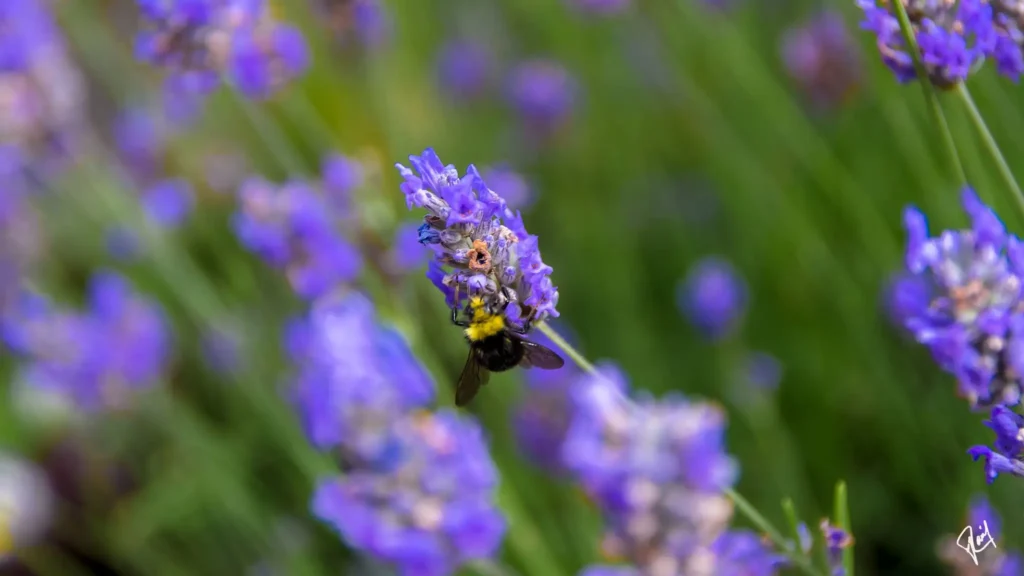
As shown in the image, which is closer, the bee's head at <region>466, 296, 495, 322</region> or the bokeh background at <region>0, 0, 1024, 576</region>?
the bee's head at <region>466, 296, 495, 322</region>

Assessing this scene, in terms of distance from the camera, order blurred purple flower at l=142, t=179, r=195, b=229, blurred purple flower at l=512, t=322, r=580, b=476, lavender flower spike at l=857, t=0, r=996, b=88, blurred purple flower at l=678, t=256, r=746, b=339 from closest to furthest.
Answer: lavender flower spike at l=857, t=0, r=996, b=88 → blurred purple flower at l=512, t=322, r=580, b=476 → blurred purple flower at l=678, t=256, r=746, b=339 → blurred purple flower at l=142, t=179, r=195, b=229

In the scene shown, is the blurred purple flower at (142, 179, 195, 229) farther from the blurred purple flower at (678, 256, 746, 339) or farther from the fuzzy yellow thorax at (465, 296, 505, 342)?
the fuzzy yellow thorax at (465, 296, 505, 342)

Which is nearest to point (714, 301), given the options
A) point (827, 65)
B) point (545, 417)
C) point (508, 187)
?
point (545, 417)

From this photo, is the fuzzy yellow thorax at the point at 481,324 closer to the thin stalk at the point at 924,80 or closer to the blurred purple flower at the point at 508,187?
the thin stalk at the point at 924,80

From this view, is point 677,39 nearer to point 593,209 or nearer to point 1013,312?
point 593,209

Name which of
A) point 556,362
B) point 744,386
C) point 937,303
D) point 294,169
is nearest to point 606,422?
Result: point 556,362

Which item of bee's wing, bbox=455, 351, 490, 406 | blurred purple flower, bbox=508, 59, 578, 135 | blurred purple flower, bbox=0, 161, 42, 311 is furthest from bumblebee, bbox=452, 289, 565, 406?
blurred purple flower, bbox=0, 161, 42, 311

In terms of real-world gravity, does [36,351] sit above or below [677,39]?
below
